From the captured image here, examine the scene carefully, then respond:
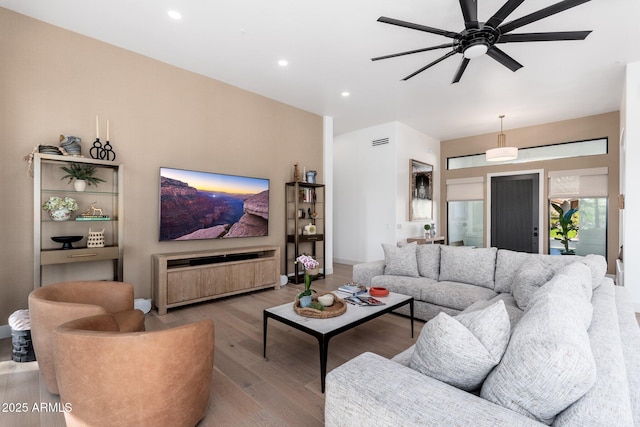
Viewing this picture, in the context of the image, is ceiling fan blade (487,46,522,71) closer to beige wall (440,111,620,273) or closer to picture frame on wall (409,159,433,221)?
picture frame on wall (409,159,433,221)

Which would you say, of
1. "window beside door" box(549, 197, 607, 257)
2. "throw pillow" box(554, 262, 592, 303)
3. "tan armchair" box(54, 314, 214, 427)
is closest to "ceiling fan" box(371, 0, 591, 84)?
"throw pillow" box(554, 262, 592, 303)

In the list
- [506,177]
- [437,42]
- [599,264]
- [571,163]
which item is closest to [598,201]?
[571,163]

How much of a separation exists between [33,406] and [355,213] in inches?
239

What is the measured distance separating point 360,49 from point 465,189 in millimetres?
5198

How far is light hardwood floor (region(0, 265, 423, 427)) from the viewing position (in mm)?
→ 1874

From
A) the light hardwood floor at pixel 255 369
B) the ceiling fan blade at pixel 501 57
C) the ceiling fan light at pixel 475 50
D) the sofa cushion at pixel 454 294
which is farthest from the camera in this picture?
the sofa cushion at pixel 454 294

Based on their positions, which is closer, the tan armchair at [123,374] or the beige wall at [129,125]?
the tan armchair at [123,374]

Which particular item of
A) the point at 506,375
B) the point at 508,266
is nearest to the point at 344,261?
the point at 508,266

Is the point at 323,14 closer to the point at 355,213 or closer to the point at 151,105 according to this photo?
the point at 151,105

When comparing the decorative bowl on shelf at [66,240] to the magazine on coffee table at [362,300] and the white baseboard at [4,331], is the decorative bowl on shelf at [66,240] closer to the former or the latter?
the white baseboard at [4,331]

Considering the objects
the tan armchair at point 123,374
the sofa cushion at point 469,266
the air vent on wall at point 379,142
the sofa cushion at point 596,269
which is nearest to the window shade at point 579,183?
the air vent on wall at point 379,142

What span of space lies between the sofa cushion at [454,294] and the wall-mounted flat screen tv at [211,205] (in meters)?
2.81

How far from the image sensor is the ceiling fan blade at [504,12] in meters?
2.09

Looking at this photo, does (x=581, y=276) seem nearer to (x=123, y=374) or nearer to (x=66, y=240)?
(x=123, y=374)
